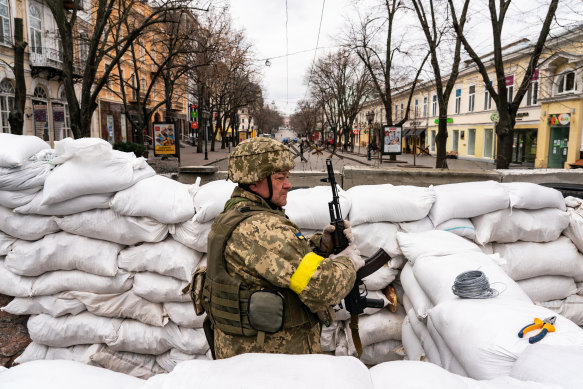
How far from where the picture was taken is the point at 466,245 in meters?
2.80

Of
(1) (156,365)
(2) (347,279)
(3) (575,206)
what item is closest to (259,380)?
(2) (347,279)

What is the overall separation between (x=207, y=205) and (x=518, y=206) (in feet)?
8.06

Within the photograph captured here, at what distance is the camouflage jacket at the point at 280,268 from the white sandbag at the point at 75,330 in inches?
75.0

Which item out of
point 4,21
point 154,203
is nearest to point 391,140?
point 154,203

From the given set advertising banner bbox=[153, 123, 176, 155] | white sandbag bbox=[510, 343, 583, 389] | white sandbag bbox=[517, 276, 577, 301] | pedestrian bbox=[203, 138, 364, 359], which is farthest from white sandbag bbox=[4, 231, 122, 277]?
advertising banner bbox=[153, 123, 176, 155]

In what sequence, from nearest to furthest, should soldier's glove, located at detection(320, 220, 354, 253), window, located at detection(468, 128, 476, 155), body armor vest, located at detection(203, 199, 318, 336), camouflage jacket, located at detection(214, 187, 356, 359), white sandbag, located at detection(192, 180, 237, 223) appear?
1. camouflage jacket, located at detection(214, 187, 356, 359)
2. body armor vest, located at detection(203, 199, 318, 336)
3. soldier's glove, located at detection(320, 220, 354, 253)
4. white sandbag, located at detection(192, 180, 237, 223)
5. window, located at detection(468, 128, 476, 155)

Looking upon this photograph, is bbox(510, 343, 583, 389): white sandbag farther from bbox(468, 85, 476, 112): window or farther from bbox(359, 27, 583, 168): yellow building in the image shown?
bbox(468, 85, 476, 112): window

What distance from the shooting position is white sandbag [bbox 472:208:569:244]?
3.15 metres

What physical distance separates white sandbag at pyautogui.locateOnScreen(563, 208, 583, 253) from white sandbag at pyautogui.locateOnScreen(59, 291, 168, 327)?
11.1ft

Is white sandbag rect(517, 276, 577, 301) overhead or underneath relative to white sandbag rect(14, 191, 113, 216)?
underneath

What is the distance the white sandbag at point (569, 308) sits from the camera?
10.7 feet

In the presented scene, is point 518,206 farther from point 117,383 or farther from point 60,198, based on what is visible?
point 60,198


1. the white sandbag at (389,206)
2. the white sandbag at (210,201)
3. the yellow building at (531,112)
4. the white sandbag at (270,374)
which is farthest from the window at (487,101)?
the white sandbag at (270,374)

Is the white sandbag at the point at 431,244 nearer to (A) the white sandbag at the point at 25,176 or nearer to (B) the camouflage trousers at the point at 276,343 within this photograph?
(B) the camouflage trousers at the point at 276,343
